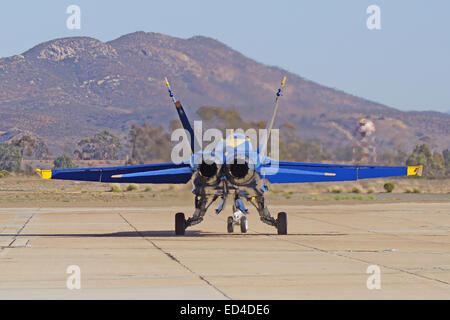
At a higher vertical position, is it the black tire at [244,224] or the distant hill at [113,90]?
the distant hill at [113,90]

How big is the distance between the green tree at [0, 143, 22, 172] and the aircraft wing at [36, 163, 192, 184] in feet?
315

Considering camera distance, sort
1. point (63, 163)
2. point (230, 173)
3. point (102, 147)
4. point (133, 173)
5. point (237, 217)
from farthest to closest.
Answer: point (102, 147) → point (63, 163) → point (237, 217) → point (133, 173) → point (230, 173)

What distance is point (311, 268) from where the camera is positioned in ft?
54.4

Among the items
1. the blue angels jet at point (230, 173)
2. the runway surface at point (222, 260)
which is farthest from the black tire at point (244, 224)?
the runway surface at point (222, 260)

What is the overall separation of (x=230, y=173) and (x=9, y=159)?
99837 mm

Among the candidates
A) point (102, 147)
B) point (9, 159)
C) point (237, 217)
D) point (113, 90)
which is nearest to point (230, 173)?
point (237, 217)

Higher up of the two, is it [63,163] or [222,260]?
[63,163]

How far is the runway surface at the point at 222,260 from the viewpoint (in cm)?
1346

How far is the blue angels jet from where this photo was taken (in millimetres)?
24266

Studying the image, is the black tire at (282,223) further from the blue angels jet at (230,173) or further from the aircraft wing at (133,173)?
the aircraft wing at (133,173)

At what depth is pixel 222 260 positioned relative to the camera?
18.1m

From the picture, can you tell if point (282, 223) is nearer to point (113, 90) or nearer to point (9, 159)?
point (9, 159)

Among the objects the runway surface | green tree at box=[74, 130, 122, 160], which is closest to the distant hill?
green tree at box=[74, 130, 122, 160]
